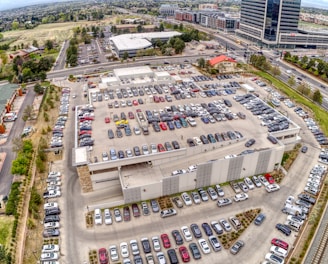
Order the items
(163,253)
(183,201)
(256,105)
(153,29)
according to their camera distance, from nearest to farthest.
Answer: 1. (163,253)
2. (183,201)
3. (256,105)
4. (153,29)

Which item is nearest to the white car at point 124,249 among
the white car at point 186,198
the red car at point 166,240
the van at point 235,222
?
the red car at point 166,240

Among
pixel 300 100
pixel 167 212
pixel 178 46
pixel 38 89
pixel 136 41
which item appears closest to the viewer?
pixel 167 212

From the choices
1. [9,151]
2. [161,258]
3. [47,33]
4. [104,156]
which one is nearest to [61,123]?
[9,151]

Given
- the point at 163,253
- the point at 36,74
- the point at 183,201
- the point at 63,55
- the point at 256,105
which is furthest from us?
the point at 63,55

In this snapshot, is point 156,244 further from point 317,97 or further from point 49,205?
point 317,97

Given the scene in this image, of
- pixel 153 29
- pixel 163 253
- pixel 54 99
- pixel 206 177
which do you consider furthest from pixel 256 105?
pixel 153 29

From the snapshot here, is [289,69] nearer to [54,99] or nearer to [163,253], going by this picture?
[54,99]

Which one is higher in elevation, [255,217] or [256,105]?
[256,105]
